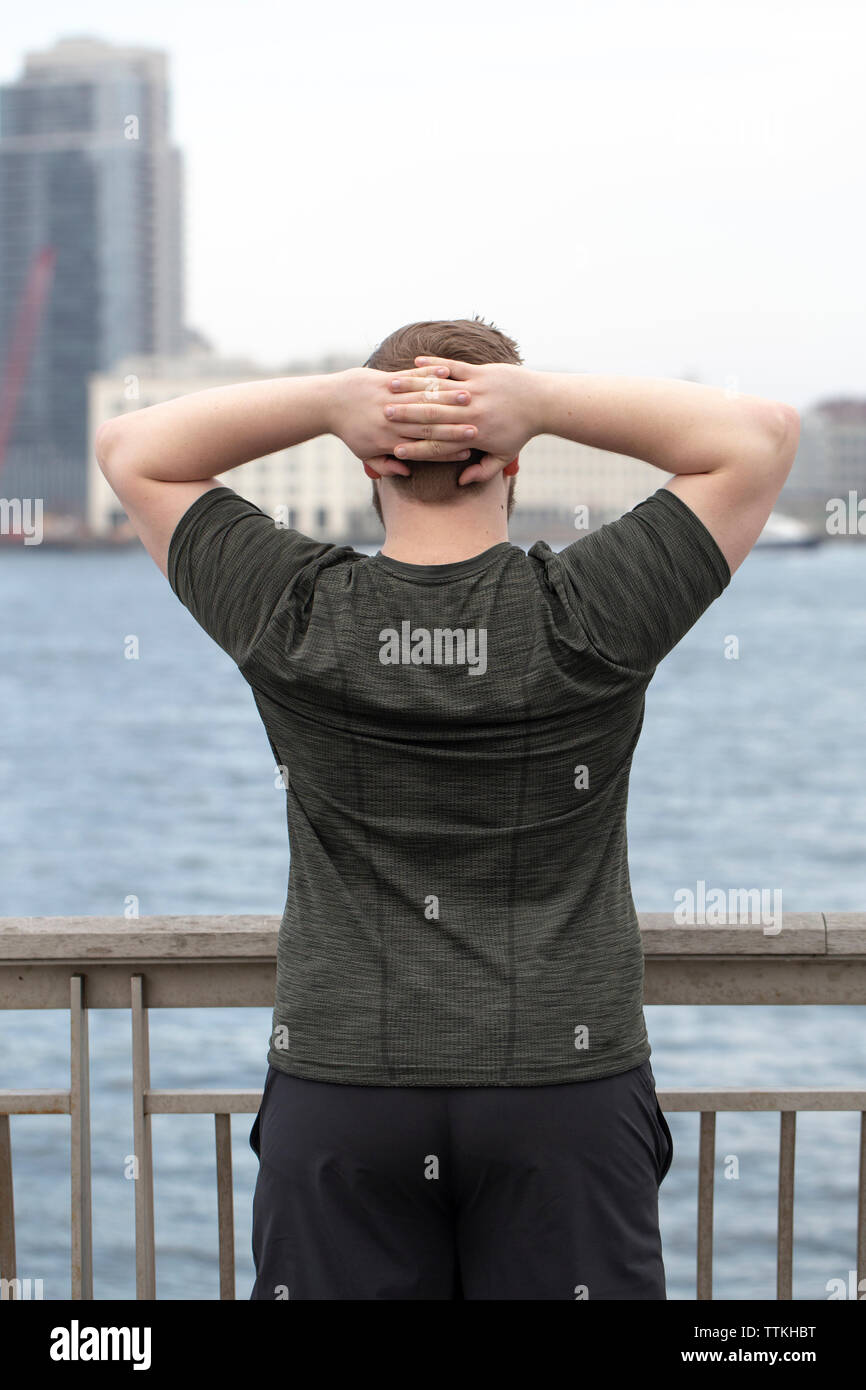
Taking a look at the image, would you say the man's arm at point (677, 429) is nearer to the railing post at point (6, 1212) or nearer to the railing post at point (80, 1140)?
the railing post at point (80, 1140)

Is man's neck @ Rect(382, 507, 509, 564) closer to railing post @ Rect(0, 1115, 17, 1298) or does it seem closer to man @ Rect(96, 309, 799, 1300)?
man @ Rect(96, 309, 799, 1300)

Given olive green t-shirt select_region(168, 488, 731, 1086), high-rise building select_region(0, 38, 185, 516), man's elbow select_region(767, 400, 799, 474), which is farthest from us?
high-rise building select_region(0, 38, 185, 516)

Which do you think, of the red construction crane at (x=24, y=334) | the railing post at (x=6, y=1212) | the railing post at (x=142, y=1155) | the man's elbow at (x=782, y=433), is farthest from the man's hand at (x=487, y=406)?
the red construction crane at (x=24, y=334)

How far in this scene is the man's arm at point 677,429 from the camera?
185 cm

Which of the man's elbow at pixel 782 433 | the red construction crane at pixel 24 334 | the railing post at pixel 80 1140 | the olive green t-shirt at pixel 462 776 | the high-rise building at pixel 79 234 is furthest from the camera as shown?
the red construction crane at pixel 24 334

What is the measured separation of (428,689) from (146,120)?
10535 centimetres

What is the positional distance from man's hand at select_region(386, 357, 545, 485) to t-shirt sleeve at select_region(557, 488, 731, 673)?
148mm

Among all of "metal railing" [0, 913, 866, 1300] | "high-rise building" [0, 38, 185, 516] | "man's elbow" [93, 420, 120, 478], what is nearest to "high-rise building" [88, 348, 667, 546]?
"high-rise building" [0, 38, 185, 516]

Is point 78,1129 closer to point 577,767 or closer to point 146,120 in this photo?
point 577,767

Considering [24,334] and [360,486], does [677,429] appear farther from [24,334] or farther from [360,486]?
[24,334]

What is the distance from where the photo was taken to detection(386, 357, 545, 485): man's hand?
1.79 metres

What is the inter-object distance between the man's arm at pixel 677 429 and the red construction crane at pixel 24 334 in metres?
107

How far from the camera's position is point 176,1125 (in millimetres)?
16609
